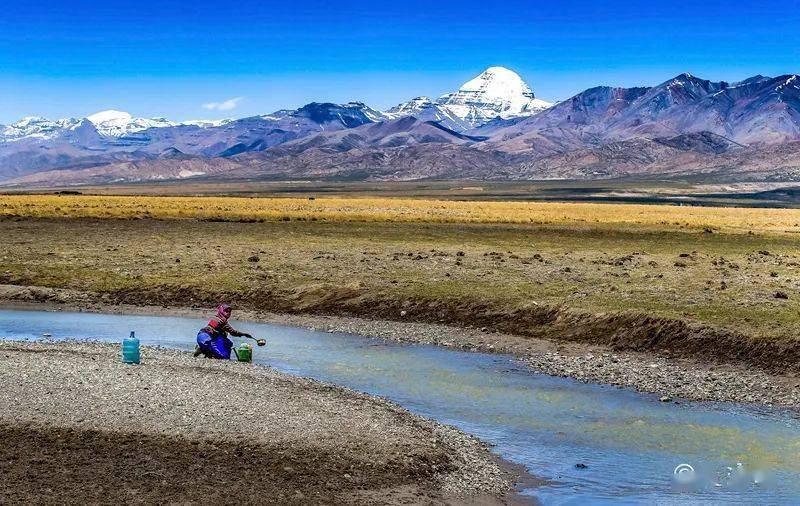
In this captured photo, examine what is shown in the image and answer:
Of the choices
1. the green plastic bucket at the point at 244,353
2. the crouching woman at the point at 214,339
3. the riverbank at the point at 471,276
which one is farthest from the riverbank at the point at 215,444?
the riverbank at the point at 471,276

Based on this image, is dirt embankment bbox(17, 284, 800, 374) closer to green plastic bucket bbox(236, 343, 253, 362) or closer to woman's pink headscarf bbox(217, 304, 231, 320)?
green plastic bucket bbox(236, 343, 253, 362)

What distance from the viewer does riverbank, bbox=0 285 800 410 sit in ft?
90.5

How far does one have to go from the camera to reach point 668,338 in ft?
111

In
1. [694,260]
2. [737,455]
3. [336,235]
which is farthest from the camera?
[336,235]

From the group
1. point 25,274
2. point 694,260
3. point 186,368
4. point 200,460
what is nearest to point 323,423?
point 200,460

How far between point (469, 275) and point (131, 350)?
25.2 m

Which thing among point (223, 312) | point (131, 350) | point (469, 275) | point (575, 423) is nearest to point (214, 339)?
point (223, 312)

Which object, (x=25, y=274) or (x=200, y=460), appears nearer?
(x=200, y=460)

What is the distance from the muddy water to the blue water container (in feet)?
18.2

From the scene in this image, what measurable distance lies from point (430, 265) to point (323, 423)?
3201 centimetres

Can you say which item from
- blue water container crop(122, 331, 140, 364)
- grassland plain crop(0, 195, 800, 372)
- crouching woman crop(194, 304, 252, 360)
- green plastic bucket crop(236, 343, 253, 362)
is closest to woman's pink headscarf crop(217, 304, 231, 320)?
crouching woman crop(194, 304, 252, 360)

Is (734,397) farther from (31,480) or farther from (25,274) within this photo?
(25,274)

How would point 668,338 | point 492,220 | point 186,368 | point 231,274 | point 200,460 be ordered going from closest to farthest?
point 200,460 → point 186,368 → point 668,338 → point 231,274 → point 492,220

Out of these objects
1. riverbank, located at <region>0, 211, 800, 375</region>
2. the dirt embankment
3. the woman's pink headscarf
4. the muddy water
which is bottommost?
the muddy water
